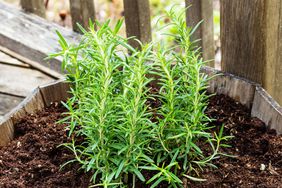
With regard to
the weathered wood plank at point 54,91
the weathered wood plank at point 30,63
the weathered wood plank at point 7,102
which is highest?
the weathered wood plank at point 54,91

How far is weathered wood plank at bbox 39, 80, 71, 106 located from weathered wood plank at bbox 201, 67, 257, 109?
61 cm

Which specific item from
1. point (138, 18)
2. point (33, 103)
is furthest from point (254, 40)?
point (33, 103)

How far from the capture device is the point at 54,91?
7.97 feet

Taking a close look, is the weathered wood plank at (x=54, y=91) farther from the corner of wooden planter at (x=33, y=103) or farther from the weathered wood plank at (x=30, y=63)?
the weathered wood plank at (x=30, y=63)

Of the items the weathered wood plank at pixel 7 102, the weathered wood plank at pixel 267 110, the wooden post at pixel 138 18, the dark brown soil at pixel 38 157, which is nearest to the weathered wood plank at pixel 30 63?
the weathered wood plank at pixel 7 102

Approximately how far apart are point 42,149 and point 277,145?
87cm

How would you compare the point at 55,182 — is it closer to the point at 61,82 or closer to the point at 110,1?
the point at 61,82

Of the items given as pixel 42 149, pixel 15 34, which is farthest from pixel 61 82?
pixel 15 34

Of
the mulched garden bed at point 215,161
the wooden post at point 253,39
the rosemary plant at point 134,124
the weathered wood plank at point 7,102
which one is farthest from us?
the weathered wood plank at point 7,102

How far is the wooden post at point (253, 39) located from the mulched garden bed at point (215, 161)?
0.21 metres

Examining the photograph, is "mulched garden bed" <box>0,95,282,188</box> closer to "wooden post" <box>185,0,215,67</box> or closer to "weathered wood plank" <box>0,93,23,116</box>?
"wooden post" <box>185,0,215,67</box>

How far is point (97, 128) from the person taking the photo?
70.4 inches

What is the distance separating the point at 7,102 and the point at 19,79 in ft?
0.81

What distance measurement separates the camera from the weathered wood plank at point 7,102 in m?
3.29
